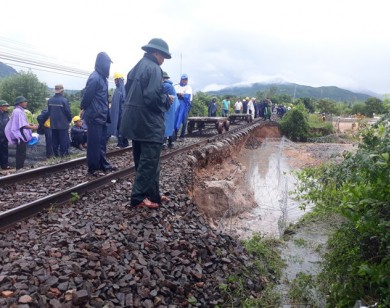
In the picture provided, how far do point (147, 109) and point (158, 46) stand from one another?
0.75 m

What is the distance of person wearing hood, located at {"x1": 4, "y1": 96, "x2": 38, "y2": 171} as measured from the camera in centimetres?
852

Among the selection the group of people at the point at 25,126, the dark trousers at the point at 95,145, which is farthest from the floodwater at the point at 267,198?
the group of people at the point at 25,126

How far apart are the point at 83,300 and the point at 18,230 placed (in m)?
1.57

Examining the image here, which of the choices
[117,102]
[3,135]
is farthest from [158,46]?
[3,135]

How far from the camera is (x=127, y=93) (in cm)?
459

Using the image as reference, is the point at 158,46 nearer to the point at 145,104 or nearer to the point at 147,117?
the point at 145,104

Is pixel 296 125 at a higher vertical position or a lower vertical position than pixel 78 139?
higher

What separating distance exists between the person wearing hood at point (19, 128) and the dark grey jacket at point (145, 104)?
16.9 ft

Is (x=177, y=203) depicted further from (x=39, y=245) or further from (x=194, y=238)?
(x=39, y=245)

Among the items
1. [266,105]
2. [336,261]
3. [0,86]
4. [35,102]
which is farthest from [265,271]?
[0,86]

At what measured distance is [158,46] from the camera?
4355 millimetres

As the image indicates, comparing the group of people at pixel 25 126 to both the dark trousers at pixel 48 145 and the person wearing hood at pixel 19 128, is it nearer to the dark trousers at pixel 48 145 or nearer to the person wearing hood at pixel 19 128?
the person wearing hood at pixel 19 128

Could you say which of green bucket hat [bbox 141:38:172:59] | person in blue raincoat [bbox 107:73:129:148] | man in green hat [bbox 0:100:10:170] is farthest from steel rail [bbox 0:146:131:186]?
green bucket hat [bbox 141:38:172:59]

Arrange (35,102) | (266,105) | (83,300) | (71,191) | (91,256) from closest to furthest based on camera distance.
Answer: (83,300), (91,256), (71,191), (266,105), (35,102)
